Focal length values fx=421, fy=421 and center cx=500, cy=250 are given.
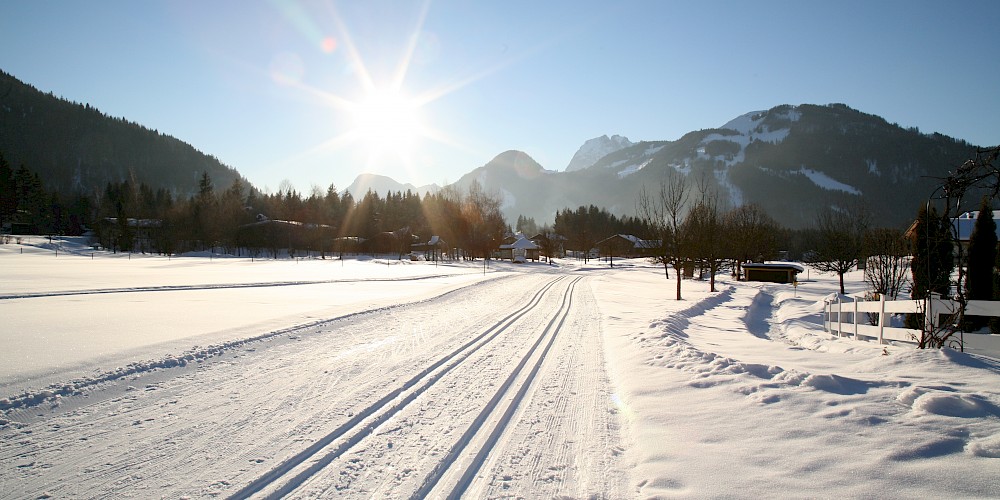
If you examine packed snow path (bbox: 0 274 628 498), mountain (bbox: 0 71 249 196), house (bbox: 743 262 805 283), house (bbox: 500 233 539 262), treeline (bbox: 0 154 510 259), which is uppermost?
mountain (bbox: 0 71 249 196)

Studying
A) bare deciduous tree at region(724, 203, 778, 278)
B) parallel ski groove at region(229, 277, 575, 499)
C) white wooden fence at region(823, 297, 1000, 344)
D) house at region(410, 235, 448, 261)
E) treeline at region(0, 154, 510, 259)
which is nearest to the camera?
parallel ski groove at region(229, 277, 575, 499)

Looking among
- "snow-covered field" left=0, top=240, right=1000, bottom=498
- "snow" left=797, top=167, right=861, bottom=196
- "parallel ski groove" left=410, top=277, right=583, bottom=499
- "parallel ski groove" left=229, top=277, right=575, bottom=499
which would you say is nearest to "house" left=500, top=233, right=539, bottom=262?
"snow-covered field" left=0, top=240, right=1000, bottom=498

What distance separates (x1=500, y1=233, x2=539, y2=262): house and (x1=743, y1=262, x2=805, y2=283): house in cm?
3610

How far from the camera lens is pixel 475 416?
472 centimetres

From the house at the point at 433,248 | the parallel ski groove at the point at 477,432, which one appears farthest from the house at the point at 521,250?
the parallel ski groove at the point at 477,432

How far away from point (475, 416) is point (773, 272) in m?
40.1

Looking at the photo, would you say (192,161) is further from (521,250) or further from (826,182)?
(826,182)

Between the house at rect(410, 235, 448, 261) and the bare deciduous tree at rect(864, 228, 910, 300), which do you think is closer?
the bare deciduous tree at rect(864, 228, 910, 300)

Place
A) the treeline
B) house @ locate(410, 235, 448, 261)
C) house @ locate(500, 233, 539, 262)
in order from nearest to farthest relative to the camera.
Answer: house @ locate(500, 233, 539, 262) < house @ locate(410, 235, 448, 261) < the treeline

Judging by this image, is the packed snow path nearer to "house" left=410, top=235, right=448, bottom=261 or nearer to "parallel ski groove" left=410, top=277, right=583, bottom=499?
"parallel ski groove" left=410, top=277, right=583, bottom=499

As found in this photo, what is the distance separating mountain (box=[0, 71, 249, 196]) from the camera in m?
124

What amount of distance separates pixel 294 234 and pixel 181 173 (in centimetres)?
11093

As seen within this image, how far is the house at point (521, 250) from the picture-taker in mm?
70500

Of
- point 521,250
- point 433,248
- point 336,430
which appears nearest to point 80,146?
point 433,248
